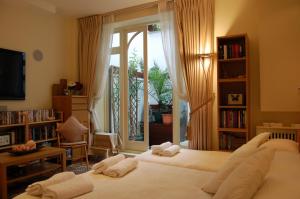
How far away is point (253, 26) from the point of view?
326 cm

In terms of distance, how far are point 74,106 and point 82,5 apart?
1.80m

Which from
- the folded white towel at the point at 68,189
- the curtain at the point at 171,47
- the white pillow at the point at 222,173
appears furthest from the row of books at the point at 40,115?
the white pillow at the point at 222,173

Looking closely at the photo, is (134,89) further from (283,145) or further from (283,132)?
(283,145)

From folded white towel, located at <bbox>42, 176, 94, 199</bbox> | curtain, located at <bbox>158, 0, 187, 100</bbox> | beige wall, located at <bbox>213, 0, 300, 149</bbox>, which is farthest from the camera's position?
curtain, located at <bbox>158, 0, 187, 100</bbox>

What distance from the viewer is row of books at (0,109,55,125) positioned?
3.52 meters

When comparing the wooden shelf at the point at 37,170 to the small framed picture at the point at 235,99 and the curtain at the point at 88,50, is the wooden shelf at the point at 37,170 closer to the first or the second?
the curtain at the point at 88,50

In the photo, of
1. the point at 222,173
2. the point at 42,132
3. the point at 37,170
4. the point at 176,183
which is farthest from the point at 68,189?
the point at 42,132

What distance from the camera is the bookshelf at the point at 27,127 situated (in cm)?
353

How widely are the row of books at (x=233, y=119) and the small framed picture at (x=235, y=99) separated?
0.13 meters

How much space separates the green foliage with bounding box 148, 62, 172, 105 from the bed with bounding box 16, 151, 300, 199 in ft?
6.55

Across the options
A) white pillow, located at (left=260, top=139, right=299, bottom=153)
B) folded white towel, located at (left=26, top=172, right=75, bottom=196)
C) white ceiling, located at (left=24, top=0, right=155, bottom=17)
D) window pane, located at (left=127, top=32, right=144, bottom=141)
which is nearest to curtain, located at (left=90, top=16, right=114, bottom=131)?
white ceiling, located at (left=24, top=0, right=155, bottom=17)

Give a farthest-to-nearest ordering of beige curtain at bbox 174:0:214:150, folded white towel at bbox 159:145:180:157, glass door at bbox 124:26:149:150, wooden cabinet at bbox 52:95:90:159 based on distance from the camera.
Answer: glass door at bbox 124:26:149:150 → wooden cabinet at bbox 52:95:90:159 → beige curtain at bbox 174:0:214:150 → folded white towel at bbox 159:145:180:157

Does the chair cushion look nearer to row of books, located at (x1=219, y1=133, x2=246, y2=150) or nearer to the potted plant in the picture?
the potted plant

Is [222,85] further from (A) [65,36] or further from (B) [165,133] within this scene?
(A) [65,36]
